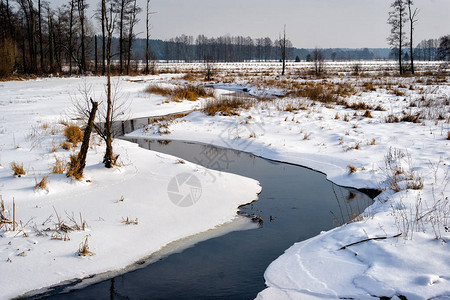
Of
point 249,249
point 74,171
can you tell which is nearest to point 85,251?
point 249,249

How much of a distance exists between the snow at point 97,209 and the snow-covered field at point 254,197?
2cm

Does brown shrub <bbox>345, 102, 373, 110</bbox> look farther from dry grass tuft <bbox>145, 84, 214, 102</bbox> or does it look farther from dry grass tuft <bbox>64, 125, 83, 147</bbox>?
dry grass tuft <bbox>64, 125, 83, 147</bbox>

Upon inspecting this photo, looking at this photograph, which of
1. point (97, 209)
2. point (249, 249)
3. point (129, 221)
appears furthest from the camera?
point (97, 209)

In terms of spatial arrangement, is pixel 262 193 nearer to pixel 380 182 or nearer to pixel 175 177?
pixel 175 177

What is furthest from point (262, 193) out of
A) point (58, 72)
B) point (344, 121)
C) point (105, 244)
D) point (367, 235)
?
point (58, 72)

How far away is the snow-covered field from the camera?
3.54 m

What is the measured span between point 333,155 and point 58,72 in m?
32.9

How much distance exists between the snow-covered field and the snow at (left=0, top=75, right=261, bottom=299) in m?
0.02

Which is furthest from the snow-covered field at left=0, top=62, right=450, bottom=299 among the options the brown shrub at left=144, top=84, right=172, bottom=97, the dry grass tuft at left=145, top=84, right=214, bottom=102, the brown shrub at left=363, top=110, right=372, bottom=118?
the brown shrub at left=144, top=84, right=172, bottom=97

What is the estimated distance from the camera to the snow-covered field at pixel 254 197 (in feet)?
11.6

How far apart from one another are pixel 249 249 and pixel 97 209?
255 centimetres

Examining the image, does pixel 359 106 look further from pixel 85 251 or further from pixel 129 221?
pixel 85 251

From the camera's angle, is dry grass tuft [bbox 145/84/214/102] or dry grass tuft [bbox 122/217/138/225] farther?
dry grass tuft [bbox 145/84/214/102]

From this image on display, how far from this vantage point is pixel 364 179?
23.7 ft
